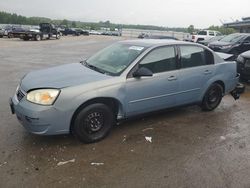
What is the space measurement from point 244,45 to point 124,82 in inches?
474

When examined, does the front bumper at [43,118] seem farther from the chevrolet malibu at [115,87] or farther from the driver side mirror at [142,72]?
the driver side mirror at [142,72]

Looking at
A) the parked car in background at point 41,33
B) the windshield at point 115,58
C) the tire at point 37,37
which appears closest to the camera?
the windshield at point 115,58

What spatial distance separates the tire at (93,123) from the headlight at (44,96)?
1.48 ft

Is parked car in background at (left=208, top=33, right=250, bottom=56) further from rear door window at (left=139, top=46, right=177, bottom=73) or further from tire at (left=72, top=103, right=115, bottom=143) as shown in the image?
tire at (left=72, top=103, right=115, bottom=143)

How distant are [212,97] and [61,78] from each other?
340cm

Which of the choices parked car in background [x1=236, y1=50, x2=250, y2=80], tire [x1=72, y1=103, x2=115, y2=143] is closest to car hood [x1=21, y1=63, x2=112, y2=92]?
tire [x1=72, y1=103, x2=115, y2=143]

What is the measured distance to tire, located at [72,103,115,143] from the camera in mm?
4312

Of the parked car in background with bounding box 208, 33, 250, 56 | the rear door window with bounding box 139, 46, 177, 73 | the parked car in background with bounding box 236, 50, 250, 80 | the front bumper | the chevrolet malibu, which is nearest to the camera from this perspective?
the front bumper

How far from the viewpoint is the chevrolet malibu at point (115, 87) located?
13.6 feet

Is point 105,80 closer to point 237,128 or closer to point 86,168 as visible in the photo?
point 86,168

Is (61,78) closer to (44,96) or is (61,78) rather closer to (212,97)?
(44,96)

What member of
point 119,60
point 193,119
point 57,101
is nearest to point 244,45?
point 193,119

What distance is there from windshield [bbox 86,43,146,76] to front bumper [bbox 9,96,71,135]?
1152mm

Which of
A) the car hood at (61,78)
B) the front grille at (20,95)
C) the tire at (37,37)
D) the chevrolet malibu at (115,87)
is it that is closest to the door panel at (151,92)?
the chevrolet malibu at (115,87)
